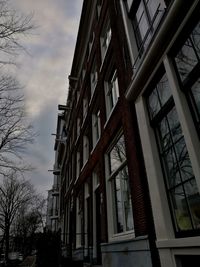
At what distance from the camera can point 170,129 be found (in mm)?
4164

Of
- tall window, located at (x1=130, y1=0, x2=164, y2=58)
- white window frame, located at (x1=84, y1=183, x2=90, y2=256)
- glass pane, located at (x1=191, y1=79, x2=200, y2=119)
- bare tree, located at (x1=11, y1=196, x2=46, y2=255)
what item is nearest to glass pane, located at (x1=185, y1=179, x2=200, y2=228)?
glass pane, located at (x1=191, y1=79, x2=200, y2=119)

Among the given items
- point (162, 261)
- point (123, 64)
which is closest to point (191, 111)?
point (162, 261)

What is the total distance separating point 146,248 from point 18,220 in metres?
47.4

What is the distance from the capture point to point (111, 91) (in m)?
8.56

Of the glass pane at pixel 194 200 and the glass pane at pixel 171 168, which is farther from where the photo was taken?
the glass pane at pixel 171 168

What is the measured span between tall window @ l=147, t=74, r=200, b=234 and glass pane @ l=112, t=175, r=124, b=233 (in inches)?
98.3

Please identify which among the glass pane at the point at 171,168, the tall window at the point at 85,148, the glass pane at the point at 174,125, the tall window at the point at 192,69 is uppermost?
the tall window at the point at 85,148

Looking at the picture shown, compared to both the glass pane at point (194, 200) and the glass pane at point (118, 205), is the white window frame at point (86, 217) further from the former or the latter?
the glass pane at point (194, 200)

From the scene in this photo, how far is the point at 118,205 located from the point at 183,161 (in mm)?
3346

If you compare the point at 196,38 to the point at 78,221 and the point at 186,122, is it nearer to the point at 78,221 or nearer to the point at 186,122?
the point at 186,122

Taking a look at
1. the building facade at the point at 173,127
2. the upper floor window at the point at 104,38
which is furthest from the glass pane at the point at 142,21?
the upper floor window at the point at 104,38

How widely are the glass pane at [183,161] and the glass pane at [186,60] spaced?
1119mm

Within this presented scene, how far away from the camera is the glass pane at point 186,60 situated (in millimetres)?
3534

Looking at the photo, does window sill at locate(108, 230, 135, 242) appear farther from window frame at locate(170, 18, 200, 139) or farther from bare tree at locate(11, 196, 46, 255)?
bare tree at locate(11, 196, 46, 255)
